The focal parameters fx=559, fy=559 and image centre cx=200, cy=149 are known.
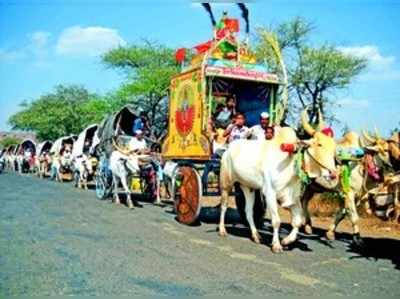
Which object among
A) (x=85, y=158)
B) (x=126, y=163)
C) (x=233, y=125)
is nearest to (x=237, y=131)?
(x=233, y=125)

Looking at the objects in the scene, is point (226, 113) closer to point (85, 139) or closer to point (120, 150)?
point (120, 150)

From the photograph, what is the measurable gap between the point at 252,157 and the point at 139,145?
5.98 metres

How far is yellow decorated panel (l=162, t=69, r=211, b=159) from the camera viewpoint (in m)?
10.4

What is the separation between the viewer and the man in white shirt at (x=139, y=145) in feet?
47.5

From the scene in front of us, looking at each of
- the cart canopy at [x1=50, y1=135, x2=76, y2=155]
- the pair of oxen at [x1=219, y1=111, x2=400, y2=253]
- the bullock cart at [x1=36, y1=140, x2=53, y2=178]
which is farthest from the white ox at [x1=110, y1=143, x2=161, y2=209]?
the bullock cart at [x1=36, y1=140, x2=53, y2=178]

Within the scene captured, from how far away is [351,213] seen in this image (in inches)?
355

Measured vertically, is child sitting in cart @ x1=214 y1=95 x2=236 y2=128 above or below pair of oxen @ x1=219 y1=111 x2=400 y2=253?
above

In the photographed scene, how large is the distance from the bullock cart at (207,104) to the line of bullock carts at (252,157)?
0.06ft

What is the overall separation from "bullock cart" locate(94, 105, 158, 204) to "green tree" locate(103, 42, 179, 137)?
36.7 ft

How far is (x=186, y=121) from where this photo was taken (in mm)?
10945

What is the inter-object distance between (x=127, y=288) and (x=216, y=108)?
665cm

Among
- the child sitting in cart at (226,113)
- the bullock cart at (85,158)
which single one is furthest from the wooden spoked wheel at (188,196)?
the bullock cart at (85,158)

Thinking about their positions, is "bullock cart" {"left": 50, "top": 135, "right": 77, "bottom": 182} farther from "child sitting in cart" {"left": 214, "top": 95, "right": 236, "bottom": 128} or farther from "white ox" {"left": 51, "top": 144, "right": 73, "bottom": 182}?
"child sitting in cart" {"left": 214, "top": 95, "right": 236, "bottom": 128}

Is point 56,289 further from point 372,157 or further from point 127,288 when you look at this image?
point 372,157
